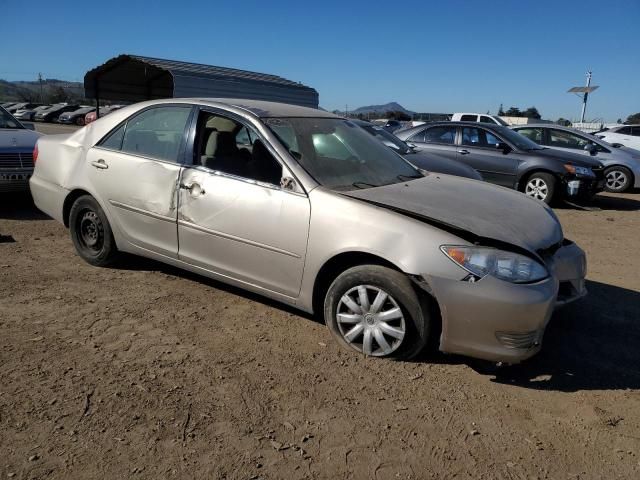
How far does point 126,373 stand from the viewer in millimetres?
3086

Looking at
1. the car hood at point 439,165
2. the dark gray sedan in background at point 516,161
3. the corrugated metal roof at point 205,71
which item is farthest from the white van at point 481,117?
the car hood at point 439,165

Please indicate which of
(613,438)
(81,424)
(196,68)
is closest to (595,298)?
(613,438)

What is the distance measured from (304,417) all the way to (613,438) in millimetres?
1590

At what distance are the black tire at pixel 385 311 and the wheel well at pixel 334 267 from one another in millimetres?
46

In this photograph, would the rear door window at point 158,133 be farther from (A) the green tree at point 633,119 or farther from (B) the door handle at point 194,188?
(A) the green tree at point 633,119

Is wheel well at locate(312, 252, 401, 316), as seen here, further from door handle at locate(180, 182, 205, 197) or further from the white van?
the white van

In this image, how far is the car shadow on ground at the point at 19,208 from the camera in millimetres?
6938

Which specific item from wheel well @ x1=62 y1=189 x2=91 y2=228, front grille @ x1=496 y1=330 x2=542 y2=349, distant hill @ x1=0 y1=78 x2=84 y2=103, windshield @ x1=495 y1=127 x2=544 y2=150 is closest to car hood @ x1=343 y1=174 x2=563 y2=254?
front grille @ x1=496 y1=330 x2=542 y2=349

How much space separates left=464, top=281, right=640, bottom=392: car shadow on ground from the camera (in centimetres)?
322

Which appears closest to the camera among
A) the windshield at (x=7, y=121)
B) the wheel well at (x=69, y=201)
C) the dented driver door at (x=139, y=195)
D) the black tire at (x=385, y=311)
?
the black tire at (x=385, y=311)

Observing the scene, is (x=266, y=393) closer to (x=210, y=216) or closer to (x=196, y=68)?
(x=210, y=216)

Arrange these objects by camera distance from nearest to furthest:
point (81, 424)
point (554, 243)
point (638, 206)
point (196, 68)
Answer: point (81, 424) → point (554, 243) → point (638, 206) → point (196, 68)

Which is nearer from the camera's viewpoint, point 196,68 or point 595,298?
point 595,298

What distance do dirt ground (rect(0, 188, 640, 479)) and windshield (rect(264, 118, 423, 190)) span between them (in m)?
1.13
